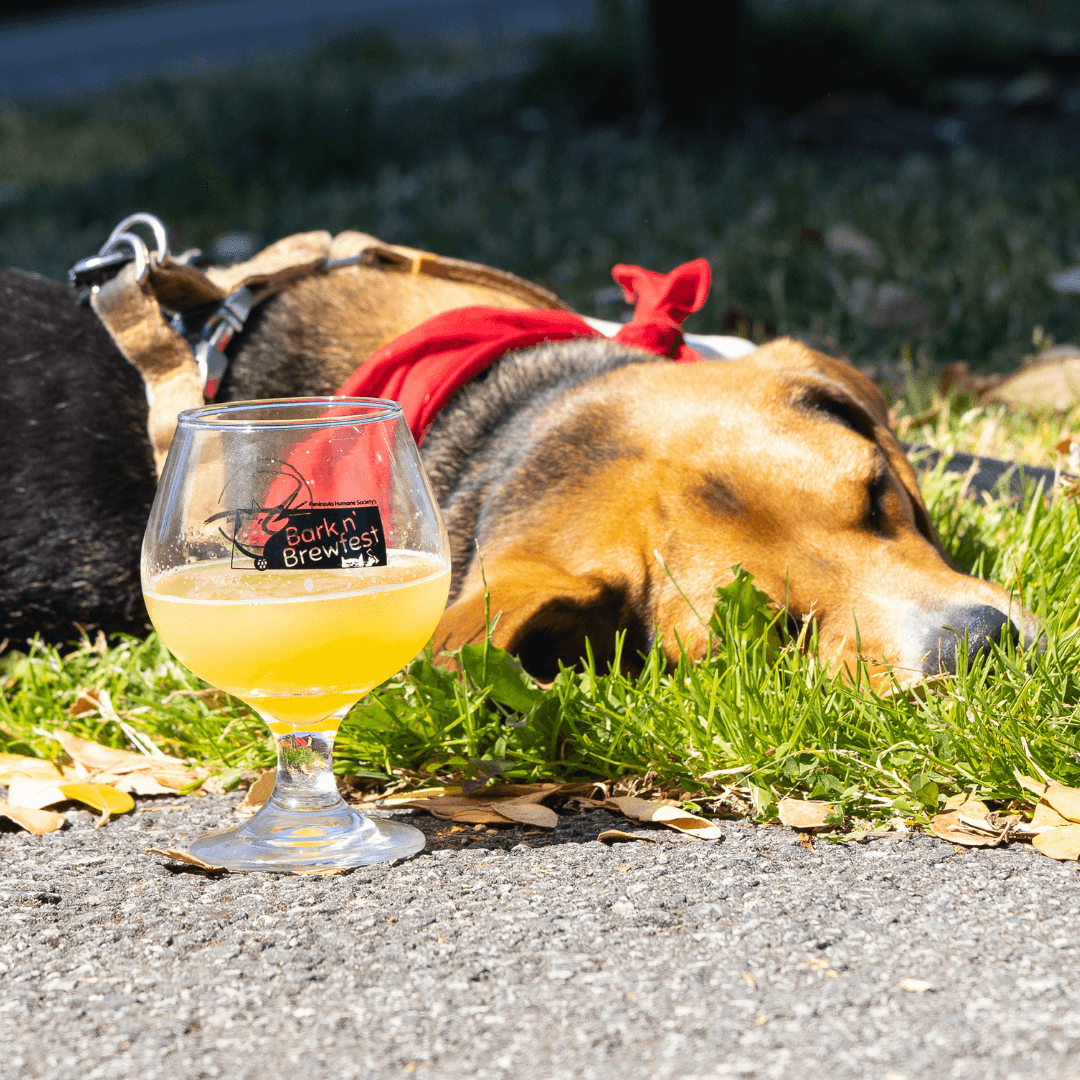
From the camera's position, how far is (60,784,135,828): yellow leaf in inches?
116

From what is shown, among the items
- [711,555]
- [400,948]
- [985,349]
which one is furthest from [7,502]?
[985,349]

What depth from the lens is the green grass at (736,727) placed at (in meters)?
2.64

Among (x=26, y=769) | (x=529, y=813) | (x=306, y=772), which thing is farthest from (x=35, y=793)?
(x=529, y=813)

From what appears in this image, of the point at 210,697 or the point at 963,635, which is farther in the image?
the point at 210,697

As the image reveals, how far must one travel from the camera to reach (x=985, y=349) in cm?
616

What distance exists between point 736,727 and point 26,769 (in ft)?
5.59

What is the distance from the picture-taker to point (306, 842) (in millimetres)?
2469

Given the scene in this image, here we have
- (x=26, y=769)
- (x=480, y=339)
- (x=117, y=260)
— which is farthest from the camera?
(x=117, y=260)

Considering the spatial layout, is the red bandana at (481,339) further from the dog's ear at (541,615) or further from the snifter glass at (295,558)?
the snifter glass at (295,558)

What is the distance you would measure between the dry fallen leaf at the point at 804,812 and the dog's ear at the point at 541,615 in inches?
24.8

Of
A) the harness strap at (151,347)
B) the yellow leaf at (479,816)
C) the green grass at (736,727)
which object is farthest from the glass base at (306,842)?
the harness strap at (151,347)

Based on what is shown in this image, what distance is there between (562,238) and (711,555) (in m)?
5.45

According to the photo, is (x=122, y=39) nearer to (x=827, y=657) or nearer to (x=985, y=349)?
(x=985, y=349)

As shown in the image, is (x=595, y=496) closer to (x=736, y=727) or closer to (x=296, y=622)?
(x=736, y=727)
